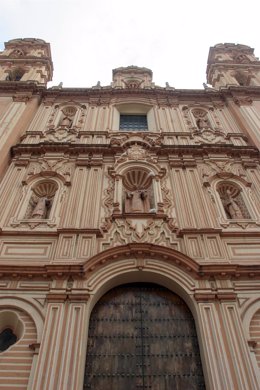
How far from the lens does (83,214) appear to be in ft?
31.4

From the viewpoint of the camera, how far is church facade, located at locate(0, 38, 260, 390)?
6.55 metres

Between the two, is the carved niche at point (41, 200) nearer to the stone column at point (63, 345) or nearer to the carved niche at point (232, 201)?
the stone column at point (63, 345)

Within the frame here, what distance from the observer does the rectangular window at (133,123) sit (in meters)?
15.0

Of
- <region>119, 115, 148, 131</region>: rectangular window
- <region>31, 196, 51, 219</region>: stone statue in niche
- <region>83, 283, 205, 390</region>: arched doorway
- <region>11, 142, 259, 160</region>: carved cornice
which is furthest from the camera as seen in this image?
<region>119, 115, 148, 131</region>: rectangular window

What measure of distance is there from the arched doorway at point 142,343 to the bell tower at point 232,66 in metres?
13.2

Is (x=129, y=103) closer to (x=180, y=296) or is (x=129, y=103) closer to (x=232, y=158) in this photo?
(x=232, y=158)

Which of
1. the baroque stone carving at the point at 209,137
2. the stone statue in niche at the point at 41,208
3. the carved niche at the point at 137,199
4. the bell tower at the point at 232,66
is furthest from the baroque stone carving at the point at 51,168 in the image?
the bell tower at the point at 232,66

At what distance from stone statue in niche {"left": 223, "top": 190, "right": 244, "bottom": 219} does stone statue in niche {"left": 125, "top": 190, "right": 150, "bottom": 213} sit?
97.1 inches

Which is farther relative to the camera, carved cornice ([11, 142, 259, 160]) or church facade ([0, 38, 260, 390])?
carved cornice ([11, 142, 259, 160])

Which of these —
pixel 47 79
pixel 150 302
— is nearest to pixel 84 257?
pixel 150 302

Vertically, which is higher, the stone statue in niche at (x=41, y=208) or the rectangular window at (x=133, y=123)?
the rectangular window at (x=133, y=123)

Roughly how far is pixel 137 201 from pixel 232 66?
13.6 m

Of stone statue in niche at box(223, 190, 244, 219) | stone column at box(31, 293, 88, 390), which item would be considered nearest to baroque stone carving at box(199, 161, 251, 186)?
stone statue in niche at box(223, 190, 244, 219)

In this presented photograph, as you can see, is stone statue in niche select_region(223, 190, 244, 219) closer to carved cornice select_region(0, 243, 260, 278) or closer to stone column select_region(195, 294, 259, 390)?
carved cornice select_region(0, 243, 260, 278)
